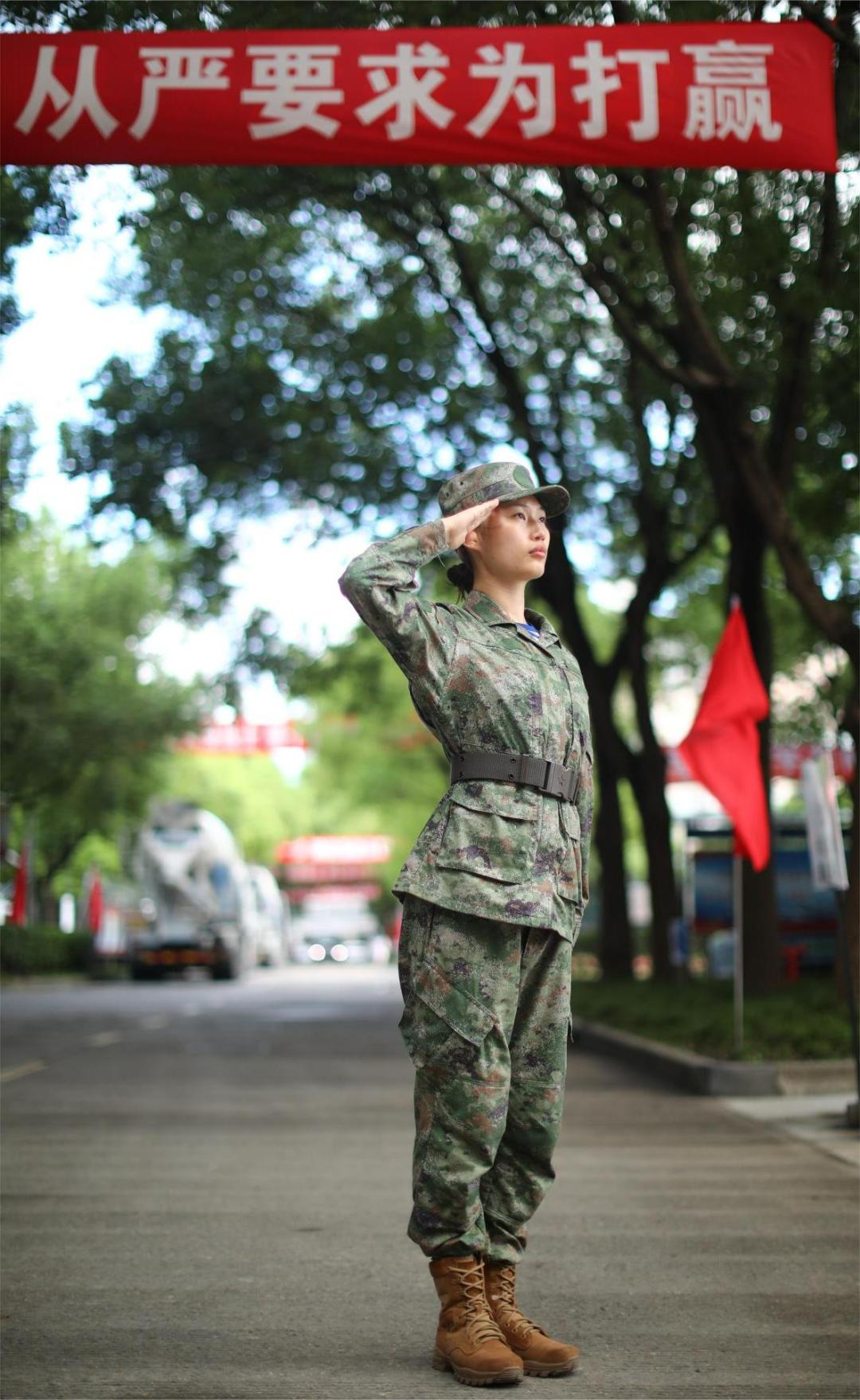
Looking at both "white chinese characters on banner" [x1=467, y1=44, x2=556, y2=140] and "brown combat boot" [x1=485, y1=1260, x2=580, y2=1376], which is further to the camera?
"white chinese characters on banner" [x1=467, y1=44, x2=556, y2=140]

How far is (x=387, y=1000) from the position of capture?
92.4ft

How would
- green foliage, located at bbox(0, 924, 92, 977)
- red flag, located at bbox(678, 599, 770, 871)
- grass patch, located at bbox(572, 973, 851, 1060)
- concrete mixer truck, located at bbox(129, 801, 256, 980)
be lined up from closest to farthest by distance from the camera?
grass patch, located at bbox(572, 973, 851, 1060) → red flag, located at bbox(678, 599, 770, 871) → green foliage, located at bbox(0, 924, 92, 977) → concrete mixer truck, located at bbox(129, 801, 256, 980)

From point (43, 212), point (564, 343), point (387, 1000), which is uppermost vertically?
point (564, 343)

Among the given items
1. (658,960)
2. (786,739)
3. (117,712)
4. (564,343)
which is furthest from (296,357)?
(117,712)

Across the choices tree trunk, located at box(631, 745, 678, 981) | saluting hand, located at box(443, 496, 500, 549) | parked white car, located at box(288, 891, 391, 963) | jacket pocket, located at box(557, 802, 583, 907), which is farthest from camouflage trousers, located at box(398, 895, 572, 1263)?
parked white car, located at box(288, 891, 391, 963)

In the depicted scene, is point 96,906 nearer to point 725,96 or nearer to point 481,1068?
point 725,96

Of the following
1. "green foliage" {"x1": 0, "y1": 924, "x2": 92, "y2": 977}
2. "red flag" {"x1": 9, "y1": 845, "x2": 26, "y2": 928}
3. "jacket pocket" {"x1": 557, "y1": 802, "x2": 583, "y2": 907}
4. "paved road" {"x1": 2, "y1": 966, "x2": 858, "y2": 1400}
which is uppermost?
"red flag" {"x1": 9, "y1": 845, "x2": 26, "y2": 928}

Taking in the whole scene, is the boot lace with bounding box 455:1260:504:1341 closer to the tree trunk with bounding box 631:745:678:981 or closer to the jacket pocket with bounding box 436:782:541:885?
the jacket pocket with bounding box 436:782:541:885

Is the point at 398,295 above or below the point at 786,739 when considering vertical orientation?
above

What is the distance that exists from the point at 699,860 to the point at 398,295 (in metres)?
12.7

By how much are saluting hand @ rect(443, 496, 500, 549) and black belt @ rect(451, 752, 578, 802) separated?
507 mm

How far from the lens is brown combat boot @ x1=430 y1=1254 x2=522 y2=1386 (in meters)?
4.07

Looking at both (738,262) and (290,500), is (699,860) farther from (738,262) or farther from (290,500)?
(738,262)

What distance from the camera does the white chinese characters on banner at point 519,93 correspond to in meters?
8.24
